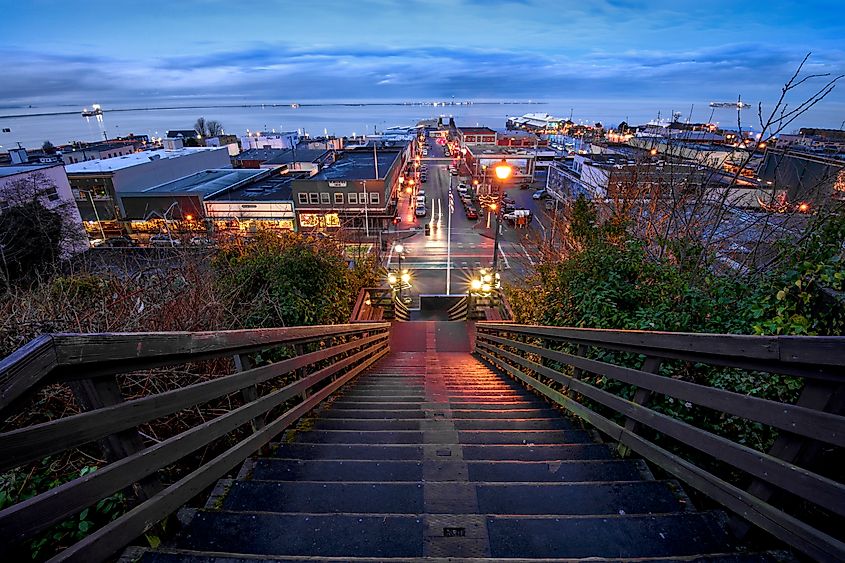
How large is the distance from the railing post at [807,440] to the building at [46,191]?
23.4 m

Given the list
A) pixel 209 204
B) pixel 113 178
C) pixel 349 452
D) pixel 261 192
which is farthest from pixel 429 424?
pixel 113 178

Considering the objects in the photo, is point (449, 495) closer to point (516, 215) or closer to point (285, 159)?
point (516, 215)

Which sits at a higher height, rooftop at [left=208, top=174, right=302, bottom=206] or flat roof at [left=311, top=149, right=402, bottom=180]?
flat roof at [left=311, top=149, right=402, bottom=180]

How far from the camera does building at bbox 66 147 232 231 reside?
30594 millimetres

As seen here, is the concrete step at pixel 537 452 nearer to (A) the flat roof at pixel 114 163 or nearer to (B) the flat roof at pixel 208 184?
(B) the flat roof at pixel 208 184

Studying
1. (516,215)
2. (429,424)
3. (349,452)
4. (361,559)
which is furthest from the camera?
(516,215)

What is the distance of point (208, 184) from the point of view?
33844 mm

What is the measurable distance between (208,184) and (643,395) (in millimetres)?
38647

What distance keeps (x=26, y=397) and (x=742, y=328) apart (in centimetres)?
479

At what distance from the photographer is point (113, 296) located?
5.55 meters

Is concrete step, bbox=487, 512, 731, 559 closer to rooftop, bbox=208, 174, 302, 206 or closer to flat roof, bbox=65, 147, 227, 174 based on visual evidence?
rooftop, bbox=208, 174, 302, 206

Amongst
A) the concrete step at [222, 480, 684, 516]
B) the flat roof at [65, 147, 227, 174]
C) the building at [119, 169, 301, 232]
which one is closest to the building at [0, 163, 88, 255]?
the building at [119, 169, 301, 232]

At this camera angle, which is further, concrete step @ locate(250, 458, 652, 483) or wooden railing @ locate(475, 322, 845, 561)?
concrete step @ locate(250, 458, 652, 483)

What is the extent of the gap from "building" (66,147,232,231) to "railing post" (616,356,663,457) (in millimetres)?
38140
